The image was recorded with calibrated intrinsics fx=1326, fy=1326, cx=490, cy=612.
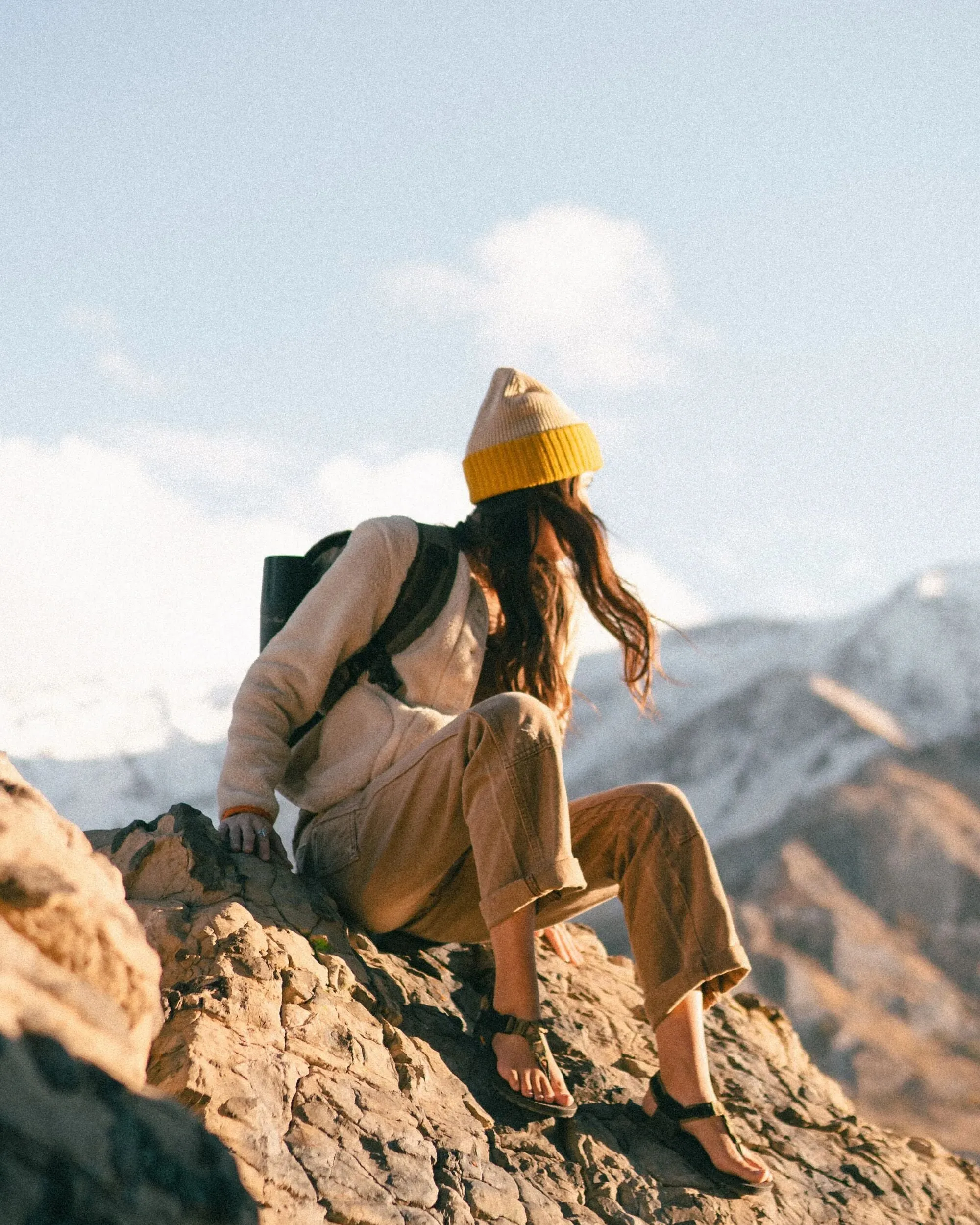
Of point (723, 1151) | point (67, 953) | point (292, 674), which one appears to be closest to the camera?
point (67, 953)

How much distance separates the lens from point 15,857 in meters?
1.58

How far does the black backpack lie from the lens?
112 inches

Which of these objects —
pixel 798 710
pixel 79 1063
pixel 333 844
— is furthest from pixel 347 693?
pixel 798 710

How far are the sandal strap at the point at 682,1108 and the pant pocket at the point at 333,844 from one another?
794 mm

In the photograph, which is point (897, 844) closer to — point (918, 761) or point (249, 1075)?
point (918, 761)

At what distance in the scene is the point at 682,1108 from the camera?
106 inches

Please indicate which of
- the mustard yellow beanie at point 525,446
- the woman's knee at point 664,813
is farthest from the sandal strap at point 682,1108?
the mustard yellow beanie at point 525,446

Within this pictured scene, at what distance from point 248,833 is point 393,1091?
0.63m

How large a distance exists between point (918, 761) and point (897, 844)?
9.03 feet

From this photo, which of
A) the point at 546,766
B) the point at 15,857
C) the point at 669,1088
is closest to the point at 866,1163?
the point at 669,1088

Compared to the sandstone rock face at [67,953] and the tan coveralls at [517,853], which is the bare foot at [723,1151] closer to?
the tan coveralls at [517,853]

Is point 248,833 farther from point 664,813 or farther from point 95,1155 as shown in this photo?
point 95,1155

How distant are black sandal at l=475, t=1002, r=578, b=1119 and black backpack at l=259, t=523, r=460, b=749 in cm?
71

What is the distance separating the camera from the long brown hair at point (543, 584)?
9.77 ft
